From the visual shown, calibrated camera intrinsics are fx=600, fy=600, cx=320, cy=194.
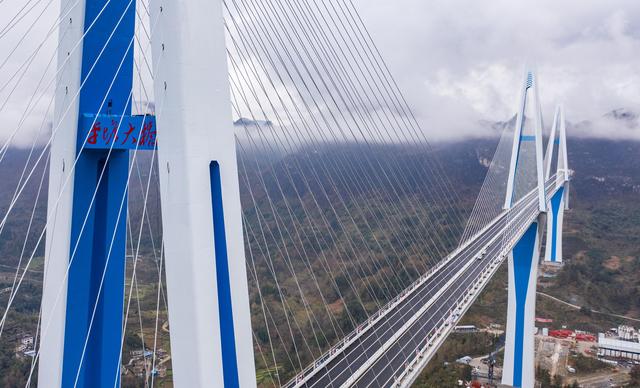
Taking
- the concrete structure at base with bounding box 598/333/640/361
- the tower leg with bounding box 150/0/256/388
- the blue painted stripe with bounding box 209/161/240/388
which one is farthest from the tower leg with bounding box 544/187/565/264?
the tower leg with bounding box 150/0/256/388

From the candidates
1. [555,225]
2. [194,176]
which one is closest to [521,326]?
[194,176]

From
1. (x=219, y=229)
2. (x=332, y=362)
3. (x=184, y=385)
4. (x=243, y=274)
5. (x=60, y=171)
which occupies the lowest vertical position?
(x=332, y=362)

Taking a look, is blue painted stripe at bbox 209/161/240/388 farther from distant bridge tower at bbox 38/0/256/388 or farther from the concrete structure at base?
the concrete structure at base


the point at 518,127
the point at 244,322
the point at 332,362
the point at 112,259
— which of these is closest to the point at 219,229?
the point at 244,322

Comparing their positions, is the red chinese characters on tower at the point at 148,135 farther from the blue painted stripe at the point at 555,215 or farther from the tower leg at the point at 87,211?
the blue painted stripe at the point at 555,215

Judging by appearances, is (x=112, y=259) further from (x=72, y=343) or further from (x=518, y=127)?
(x=518, y=127)

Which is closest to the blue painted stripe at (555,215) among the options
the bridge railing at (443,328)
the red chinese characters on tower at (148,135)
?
the bridge railing at (443,328)

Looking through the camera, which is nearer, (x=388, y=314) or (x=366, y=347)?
(x=366, y=347)
